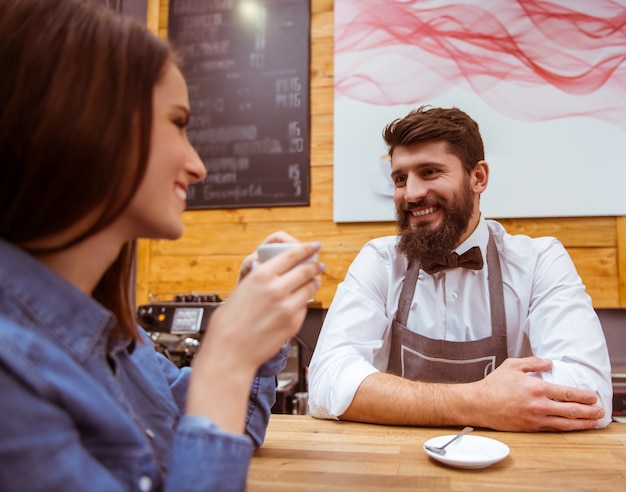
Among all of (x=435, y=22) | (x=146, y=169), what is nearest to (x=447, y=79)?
(x=435, y=22)

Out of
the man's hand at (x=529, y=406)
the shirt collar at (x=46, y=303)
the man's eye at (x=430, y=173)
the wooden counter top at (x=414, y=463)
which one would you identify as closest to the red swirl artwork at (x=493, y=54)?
the man's eye at (x=430, y=173)

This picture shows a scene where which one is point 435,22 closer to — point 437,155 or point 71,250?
point 437,155

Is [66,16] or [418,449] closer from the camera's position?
[66,16]

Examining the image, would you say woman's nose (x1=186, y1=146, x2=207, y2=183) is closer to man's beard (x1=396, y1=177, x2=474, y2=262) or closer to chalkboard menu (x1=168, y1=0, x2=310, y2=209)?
man's beard (x1=396, y1=177, x2=474, y2=262)

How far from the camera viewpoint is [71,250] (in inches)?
24.7

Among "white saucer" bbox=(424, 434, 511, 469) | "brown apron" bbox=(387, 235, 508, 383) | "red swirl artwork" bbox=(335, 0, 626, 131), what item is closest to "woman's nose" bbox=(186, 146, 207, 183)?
"white saucer" bbox=(424, 434, 511, 469)

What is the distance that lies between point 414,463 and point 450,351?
0.81m

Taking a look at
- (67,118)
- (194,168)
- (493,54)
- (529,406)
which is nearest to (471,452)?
(529,406)

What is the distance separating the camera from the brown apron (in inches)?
66.0

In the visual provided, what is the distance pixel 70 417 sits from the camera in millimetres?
514

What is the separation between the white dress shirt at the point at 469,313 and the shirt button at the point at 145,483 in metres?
0.79

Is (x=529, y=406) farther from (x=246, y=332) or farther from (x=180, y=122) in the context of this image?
(x=180, y=122)

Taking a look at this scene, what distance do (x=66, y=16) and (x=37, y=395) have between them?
429 mm

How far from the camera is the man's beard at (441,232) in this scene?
186cm
